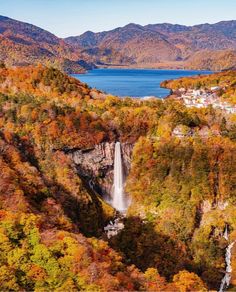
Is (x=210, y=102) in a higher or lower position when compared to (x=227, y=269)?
higher

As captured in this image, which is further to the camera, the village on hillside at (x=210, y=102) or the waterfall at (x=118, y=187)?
the village on hillside at (x=210, y=102)

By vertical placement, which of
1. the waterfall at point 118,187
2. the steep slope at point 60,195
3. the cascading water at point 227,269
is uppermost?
the steep slope at point 60,195

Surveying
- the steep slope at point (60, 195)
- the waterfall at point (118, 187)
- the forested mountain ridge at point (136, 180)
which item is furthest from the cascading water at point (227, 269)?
the waterfall at point (118, 187)

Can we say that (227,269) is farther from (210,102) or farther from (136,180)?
(210,102)

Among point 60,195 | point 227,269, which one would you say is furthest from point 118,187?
point 227,269

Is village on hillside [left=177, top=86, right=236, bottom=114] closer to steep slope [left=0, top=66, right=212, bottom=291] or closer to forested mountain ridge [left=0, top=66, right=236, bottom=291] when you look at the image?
forested mountain ridge [left=0, top=66, right=236, bottom=291]

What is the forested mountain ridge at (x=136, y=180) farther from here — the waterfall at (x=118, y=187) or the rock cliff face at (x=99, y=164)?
the waterfall at (x=118, y=187)

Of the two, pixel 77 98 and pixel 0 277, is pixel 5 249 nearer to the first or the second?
pixel 0 277
